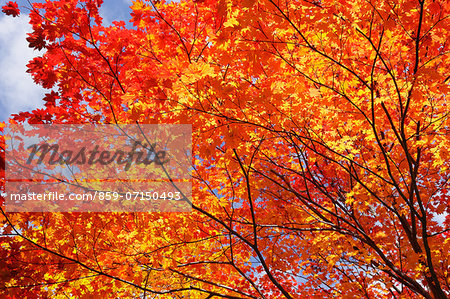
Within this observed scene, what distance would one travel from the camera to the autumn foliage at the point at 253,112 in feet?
11.3

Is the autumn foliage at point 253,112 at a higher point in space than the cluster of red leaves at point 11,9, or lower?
lower

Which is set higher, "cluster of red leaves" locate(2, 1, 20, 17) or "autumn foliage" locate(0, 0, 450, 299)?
"cluster of red leaves" locate(2, 1, 20, 17)

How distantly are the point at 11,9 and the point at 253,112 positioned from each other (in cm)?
380

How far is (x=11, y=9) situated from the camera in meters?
3.89

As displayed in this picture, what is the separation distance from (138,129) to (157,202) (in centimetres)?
221

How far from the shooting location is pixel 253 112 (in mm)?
4234

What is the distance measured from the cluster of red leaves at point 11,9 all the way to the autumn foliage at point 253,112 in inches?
1.0

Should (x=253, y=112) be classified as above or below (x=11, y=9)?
below

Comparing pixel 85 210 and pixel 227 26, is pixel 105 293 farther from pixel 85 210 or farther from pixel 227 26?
pixel 227 26

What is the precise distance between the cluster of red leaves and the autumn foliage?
0.03m

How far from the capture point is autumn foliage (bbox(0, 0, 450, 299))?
11.3ft

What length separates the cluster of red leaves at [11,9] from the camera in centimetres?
388

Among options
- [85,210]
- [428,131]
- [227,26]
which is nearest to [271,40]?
[227,26]

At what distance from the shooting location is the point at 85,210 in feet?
17.4
